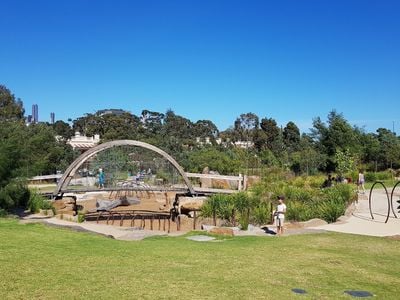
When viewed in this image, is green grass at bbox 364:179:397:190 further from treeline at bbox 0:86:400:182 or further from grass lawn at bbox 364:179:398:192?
treeline at bbox 0:86:400:182

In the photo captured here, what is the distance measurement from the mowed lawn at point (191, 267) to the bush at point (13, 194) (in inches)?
162

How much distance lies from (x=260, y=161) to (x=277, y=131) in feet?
71.6

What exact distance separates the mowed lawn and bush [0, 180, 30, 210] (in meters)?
4.12

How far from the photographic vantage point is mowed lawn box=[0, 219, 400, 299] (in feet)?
19.2

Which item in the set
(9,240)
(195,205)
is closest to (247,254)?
(9,240)

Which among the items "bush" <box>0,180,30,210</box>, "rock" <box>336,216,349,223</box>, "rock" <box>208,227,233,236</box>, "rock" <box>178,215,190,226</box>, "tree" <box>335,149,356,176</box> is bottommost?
"rock" <box>178,215,190,226</box>

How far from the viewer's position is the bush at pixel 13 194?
14.1 m

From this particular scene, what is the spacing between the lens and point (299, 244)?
32.1 ft

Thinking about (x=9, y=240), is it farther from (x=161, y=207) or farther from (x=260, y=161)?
(x=260, y=161)

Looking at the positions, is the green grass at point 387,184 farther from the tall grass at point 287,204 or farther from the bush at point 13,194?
the bush at point 13,194

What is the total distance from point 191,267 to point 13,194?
379 inches

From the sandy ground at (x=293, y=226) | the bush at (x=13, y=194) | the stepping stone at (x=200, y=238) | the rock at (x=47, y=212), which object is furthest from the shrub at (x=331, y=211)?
the bush at (x=13, y=194)

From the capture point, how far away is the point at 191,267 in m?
7.29

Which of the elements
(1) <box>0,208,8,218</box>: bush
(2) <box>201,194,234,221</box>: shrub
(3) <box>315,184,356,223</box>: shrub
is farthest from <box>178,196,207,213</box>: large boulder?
(1) <box>0,208,8,218</box>: bush
